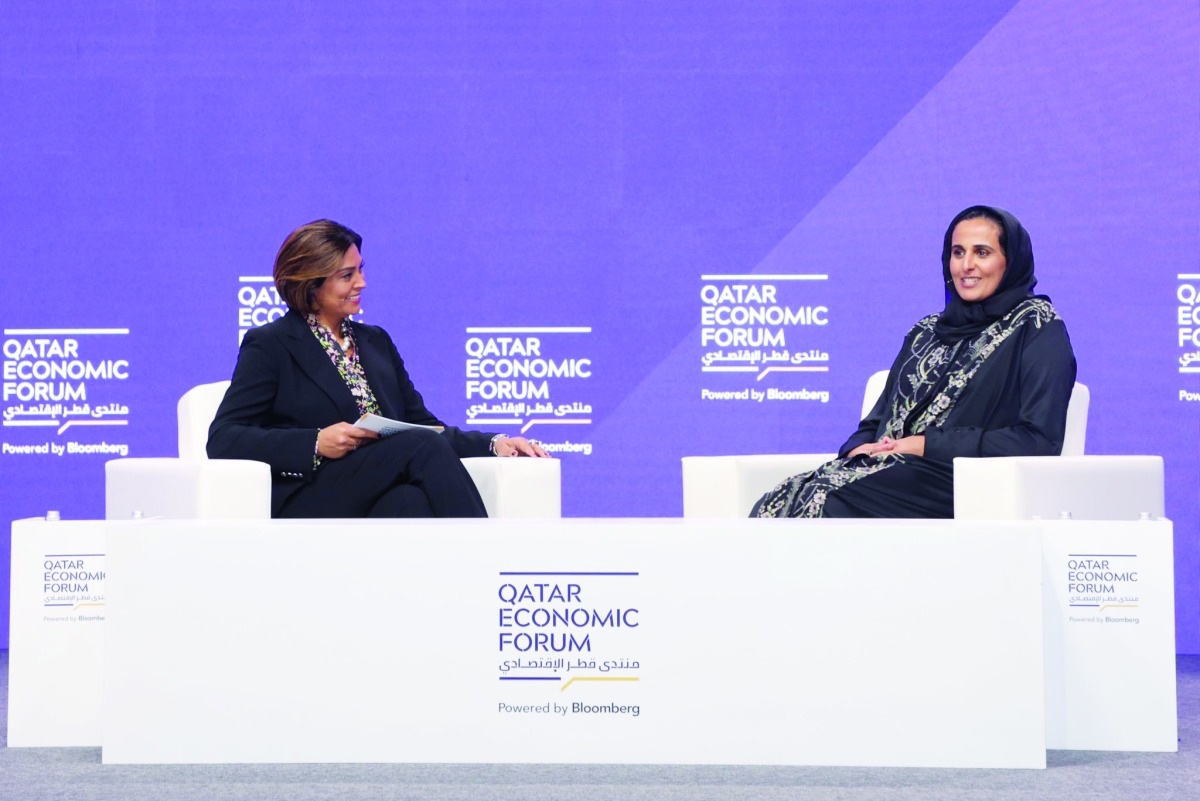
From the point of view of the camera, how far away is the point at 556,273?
4578 mm

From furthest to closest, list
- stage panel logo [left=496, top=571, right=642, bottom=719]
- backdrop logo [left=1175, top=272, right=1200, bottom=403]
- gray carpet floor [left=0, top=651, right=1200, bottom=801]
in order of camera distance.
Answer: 1. backdrop logo [left=1175, top=272, right=1200, bottom=403]
2. stage panel logo [left=496, top=571, right=642, bottom=719]
3. gray carpet floor [left=0, top=651, right=1200, bottom=801]

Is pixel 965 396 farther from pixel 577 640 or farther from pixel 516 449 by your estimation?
pixel 577 640

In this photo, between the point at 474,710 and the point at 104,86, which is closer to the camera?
the point at 474,710

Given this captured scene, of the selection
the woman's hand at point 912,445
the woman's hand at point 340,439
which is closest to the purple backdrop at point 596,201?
the woman's hand at point 912,445

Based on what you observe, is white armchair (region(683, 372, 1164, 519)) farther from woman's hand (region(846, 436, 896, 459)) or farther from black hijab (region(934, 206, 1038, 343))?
black hijab (region(934, 206, 1038, 343))

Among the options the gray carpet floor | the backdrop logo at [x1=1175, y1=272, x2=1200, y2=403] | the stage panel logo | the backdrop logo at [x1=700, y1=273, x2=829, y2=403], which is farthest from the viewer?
the backdrop logo at [x1=700, y1=273, x2=829, y2=403]

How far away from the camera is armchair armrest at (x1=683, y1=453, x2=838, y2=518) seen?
11.4ft

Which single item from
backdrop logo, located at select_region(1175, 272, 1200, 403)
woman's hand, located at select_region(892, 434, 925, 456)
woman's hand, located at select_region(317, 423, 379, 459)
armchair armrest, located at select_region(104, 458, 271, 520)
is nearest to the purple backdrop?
backdrop logo, located at select_region(1175, 272, 1200, 403)

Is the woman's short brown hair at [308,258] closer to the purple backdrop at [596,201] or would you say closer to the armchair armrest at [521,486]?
the armchair armrest at [521,486]

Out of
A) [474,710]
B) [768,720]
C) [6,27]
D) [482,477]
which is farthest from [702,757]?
[6,27]

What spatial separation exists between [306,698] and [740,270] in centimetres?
260

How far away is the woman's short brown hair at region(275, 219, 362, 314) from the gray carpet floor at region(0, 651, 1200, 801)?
1380 millimetres

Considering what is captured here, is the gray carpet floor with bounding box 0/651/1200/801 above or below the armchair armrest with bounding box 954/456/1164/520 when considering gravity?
below

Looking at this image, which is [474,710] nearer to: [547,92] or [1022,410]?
[1022,410]
